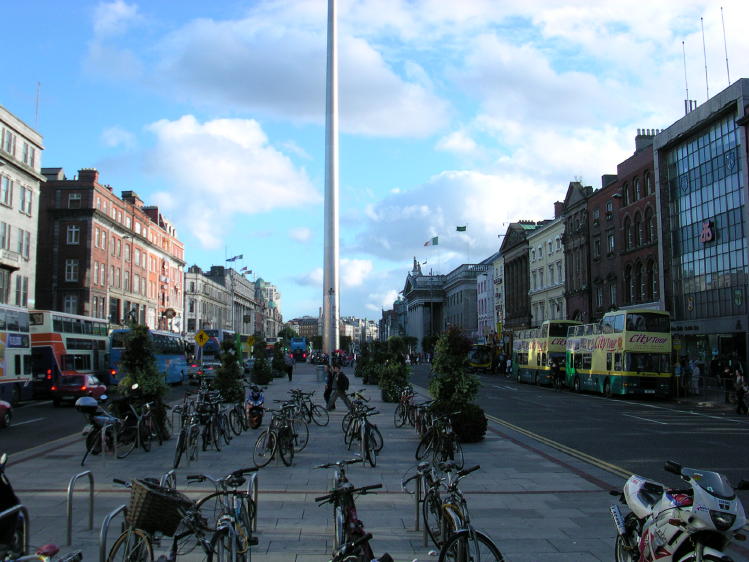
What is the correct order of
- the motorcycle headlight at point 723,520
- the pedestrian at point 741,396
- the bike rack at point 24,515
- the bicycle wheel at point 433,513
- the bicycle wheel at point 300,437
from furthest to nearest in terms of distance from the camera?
1. the pedestrian at point 741,396
2. the bicycle wheel at point 300,437
3. the bicycle wheel at point 433,513
4. the bike rack at point 24,515
5. the motorcycle headlight at point 723,520

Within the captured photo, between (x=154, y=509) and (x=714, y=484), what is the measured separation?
4.24 m

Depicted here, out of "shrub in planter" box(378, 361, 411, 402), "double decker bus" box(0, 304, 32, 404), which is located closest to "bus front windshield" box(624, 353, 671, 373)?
"shrub in planter" box(378, 361, 411, 402)

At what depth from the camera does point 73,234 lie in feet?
216

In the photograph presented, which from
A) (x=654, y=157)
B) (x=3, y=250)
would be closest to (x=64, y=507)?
(x=3, y=250)

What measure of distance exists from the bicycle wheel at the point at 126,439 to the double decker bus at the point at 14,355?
15.8m

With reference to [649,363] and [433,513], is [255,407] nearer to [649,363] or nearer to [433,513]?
[433,513]

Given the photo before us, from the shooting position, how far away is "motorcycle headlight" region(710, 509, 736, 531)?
4629mm

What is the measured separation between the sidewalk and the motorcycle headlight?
2435mm

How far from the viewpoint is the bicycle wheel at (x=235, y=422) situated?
17.3 meters

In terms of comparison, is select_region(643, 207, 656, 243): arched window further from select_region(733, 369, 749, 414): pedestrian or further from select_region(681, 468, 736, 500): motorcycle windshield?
select_region(681, 468, 736, 500): motorcycle windshield

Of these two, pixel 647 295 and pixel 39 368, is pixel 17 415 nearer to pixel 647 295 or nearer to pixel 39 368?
pixel 39 368

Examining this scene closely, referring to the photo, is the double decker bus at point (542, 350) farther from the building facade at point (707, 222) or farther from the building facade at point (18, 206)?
the building facade at point (18, 206)

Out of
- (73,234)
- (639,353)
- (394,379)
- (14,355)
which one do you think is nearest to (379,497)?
(394,379)

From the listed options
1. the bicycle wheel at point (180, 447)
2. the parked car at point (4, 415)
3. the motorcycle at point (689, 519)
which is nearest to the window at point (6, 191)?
the parked car at point (4, 415)
